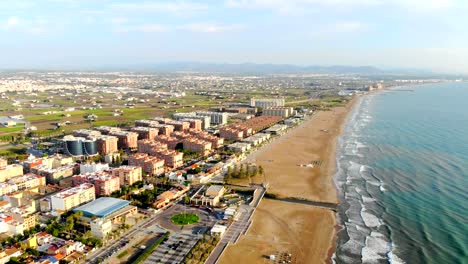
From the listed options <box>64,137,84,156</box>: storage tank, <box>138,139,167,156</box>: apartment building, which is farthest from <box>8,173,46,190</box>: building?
<box>138,139,167,156</box>: apartment building

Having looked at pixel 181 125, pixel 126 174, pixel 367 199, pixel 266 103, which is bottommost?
pixel 367 199

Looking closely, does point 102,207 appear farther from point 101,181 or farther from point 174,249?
point 174,249

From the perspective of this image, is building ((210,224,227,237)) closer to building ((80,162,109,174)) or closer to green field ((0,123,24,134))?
building ((80,162,109,174))

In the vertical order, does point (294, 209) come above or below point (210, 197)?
below

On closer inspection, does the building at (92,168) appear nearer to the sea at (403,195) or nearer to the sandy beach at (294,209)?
the sandy beach at (294,209)

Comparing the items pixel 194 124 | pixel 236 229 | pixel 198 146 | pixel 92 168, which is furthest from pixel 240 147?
pixel 236 229

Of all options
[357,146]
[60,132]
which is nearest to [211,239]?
[357,146]
